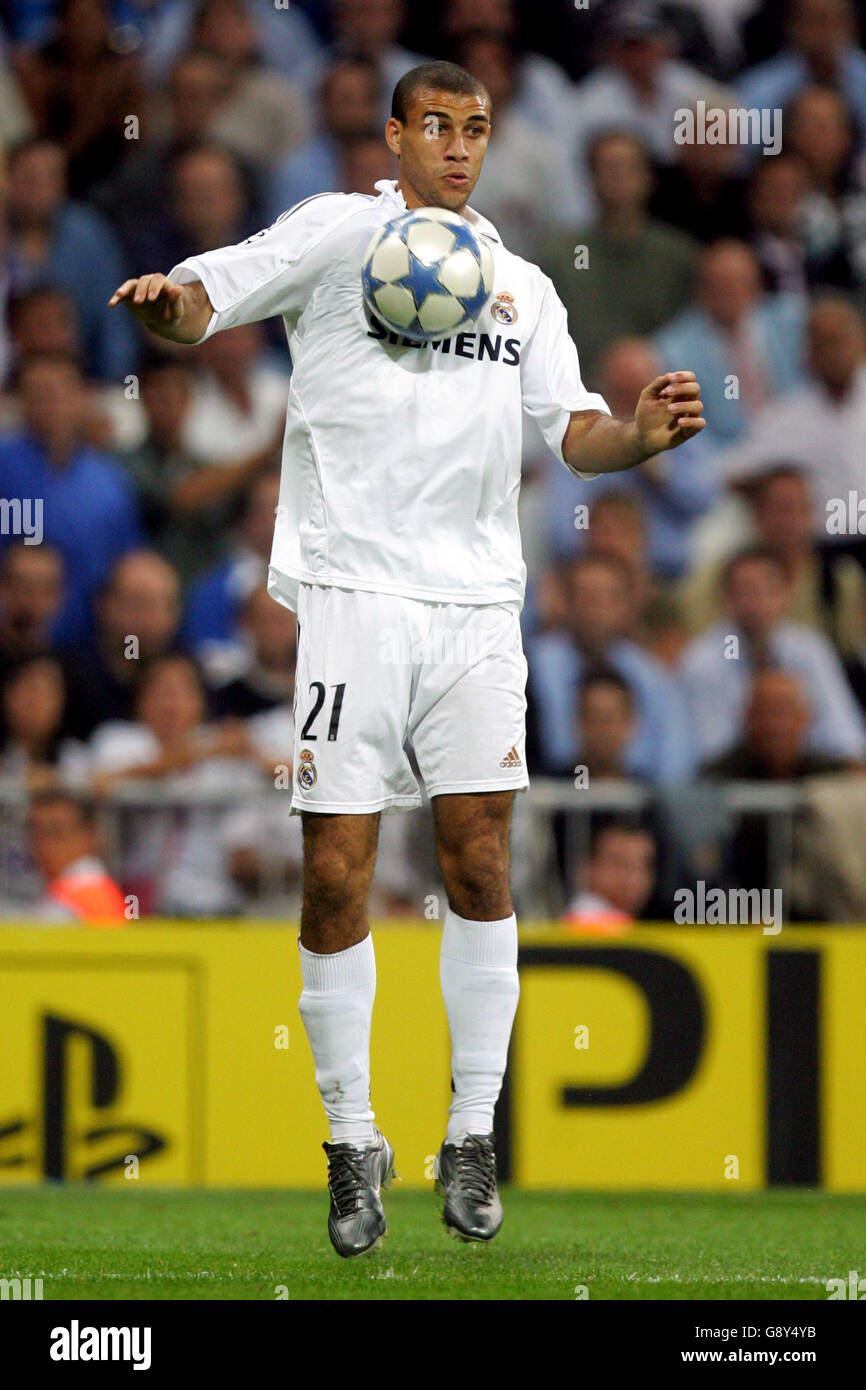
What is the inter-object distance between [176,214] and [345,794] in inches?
254

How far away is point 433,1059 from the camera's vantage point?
7.68 meters

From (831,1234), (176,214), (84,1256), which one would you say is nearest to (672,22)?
(176,214)

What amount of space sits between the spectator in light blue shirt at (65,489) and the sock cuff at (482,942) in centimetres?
501

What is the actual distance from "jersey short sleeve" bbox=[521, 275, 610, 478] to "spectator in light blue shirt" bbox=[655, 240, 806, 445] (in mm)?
5158

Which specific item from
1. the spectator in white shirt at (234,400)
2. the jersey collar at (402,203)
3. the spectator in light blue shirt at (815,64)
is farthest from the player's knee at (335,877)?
the spectator in light blue shirt at (815,64)

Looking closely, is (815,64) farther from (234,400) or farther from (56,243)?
(56,243)

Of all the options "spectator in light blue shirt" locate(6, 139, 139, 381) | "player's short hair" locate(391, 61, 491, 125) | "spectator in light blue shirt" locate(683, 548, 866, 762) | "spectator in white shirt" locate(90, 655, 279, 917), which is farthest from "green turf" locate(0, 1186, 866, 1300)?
"spectator in light blue shirt" locate(6, 139, 139, 381)

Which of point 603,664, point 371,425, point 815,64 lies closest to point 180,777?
point 603,664

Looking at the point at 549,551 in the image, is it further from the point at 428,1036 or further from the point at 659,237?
the point at 428,1036

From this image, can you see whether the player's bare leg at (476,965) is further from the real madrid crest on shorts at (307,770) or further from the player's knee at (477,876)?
the real madrid crest on shorts at (307,770)

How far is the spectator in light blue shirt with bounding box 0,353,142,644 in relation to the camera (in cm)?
977

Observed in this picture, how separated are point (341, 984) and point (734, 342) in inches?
245

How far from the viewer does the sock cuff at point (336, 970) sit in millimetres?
4844

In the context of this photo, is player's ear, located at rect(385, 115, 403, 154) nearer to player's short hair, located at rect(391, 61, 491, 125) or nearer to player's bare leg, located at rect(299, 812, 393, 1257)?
player's short hair, located at rect(391, 61, 491, 125)
